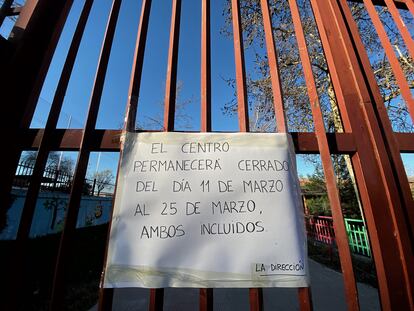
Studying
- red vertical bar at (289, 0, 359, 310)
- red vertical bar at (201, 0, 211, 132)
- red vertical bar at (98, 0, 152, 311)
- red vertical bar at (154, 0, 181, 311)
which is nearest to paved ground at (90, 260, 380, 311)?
red vertical bar at (154, 0, 181, 311)

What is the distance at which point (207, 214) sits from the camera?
110 cm

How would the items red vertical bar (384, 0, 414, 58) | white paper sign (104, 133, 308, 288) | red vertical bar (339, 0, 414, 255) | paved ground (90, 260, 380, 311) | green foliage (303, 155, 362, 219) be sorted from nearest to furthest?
1. white paper sign (104, 133, 308, 288)
2. red vertical bar (339, 0, 414, 255)
3. red vertical bar (384, 0, 414, 58)
4. paved ground (90, 260, 380, 311)
5. green foliage (303, 155, 362, 219)

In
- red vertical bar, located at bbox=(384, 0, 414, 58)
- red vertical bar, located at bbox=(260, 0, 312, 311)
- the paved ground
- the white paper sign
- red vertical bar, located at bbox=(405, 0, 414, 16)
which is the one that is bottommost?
the paved ground

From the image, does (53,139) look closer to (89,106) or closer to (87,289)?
(89,106)

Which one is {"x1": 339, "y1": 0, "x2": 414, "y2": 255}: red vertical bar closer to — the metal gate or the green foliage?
the metal gate

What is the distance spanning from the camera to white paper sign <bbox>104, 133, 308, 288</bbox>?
40.7 inches

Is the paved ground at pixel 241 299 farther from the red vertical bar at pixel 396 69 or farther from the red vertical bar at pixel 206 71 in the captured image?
the red vertical bar at pixel 396 69

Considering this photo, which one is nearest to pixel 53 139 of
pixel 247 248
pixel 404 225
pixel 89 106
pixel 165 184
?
pixel 89 106

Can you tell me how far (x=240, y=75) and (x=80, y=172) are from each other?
996 millimetres

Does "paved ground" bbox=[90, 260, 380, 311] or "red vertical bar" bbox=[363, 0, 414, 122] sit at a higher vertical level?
"red vertical bar" bbox=[363, 0, 414, 122]

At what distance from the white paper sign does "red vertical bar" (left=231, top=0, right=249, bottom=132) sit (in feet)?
0.32

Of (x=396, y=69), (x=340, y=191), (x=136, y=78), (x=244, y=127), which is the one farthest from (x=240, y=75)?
(x=340, y=191)

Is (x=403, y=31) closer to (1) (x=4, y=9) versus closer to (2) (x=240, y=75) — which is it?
(2) (x=240, y=75)

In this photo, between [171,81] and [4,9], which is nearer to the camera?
[171,81]
